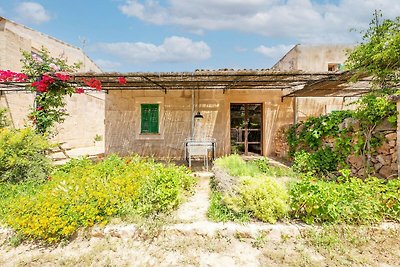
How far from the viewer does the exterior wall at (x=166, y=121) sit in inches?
365

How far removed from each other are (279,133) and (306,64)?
4342 mm

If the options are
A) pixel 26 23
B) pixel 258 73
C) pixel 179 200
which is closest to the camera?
pixel 179 200

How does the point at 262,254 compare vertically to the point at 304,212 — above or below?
below

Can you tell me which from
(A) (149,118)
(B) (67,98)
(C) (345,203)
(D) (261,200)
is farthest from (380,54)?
(B) (67,98)

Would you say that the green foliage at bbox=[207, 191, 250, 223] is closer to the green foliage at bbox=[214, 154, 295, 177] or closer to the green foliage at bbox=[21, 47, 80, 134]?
the green foliage at bbox=[214, 154, 295, 177]

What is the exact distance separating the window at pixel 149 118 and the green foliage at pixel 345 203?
22.2 feet

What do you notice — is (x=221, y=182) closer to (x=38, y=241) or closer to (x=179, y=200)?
(x=179, y=200)

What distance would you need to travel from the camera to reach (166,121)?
30.6 feet

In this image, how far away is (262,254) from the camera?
295 centimetres

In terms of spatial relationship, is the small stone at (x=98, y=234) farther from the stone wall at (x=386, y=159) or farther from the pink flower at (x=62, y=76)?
the stone wall at (x=386, y=159)

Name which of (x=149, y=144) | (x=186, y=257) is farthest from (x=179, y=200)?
(x=149, y=144)

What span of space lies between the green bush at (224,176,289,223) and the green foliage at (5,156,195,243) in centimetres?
107

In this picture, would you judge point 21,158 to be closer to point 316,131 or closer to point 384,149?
point 316,131

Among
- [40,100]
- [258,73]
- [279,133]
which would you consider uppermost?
[258,73]
